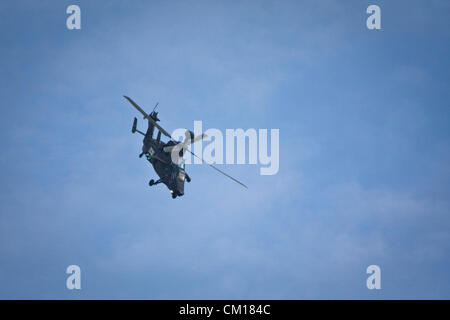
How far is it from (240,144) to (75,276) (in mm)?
29115

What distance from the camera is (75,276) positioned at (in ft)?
241
